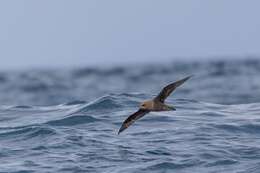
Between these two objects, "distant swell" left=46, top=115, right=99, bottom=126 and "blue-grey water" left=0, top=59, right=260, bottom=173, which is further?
"distant swell" left=46, top=115, right=99, bottom=126

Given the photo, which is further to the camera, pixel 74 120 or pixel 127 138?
pixel 74 120

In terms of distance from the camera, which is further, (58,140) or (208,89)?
(208,89)

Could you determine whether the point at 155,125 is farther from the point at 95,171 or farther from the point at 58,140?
the point at 95,171

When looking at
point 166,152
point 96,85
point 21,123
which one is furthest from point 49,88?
point 166,152

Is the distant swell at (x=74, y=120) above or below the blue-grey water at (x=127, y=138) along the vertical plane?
above

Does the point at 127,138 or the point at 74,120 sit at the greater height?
the point at 74,120

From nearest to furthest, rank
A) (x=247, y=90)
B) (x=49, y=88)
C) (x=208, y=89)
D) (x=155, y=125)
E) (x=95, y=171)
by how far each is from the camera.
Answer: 1. (x=95, y=171)
2. (x=155, y=125)
3. (x=247, y=90)
4. (x=208, y=89)
5. (x=49, y=88)

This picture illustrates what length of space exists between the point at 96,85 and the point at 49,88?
416 centimetres

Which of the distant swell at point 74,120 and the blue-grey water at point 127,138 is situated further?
the distant swell at point 74,120

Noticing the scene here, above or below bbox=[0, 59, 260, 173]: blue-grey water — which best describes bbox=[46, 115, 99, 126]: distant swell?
above

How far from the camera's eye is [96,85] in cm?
4825

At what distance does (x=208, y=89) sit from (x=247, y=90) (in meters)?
2.90

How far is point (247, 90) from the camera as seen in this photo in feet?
123

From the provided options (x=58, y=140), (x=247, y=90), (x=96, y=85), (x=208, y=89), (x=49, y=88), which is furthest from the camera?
(x=96, y=85)
